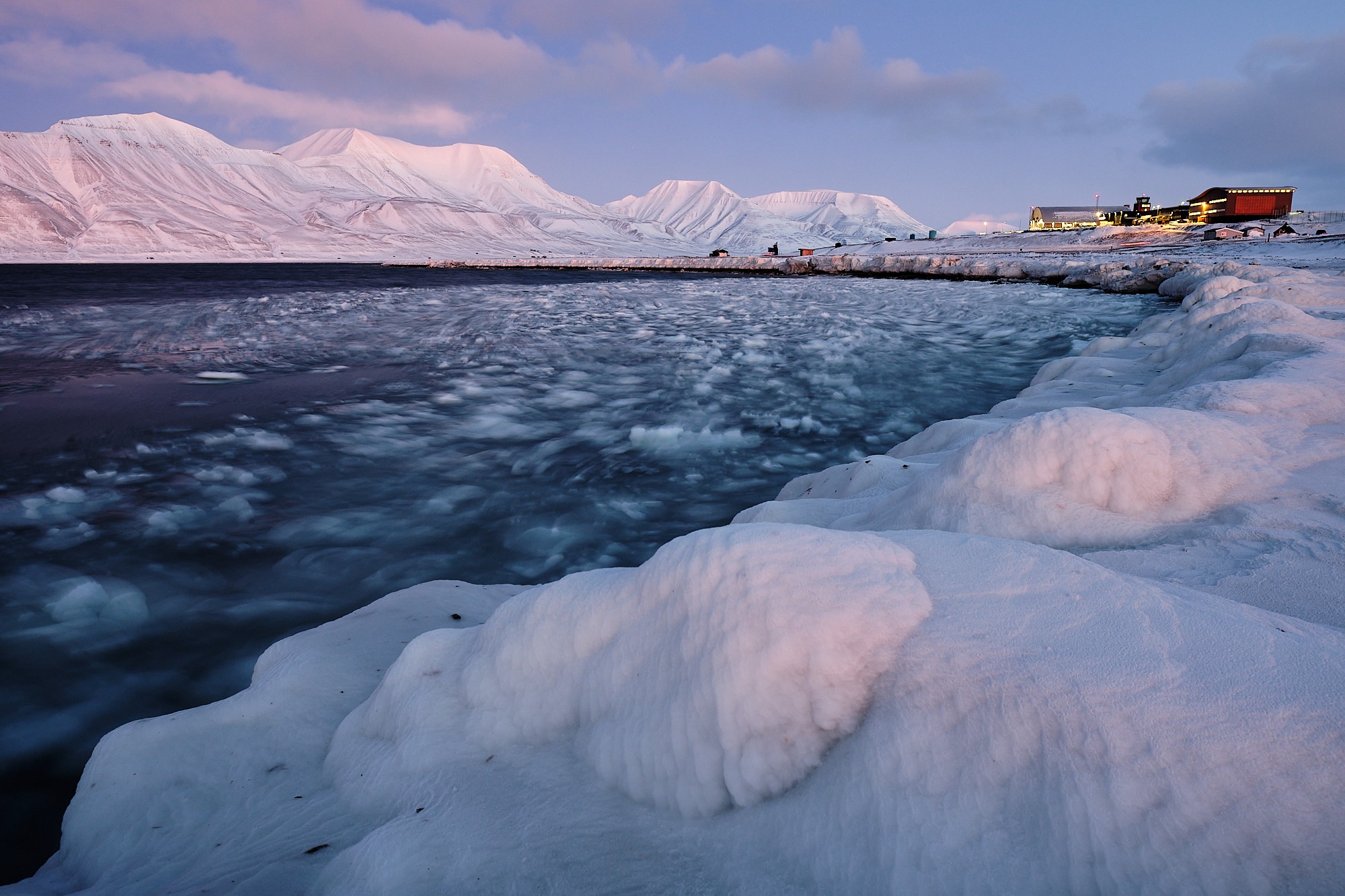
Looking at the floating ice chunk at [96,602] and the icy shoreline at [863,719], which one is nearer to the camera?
the icy shoreline at [863,719]

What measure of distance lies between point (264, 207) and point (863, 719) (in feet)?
408

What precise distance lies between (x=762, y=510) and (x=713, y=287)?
24502mm

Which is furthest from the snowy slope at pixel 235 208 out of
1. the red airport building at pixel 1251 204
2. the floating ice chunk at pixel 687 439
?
the floating ice chunk at pixel 687 439

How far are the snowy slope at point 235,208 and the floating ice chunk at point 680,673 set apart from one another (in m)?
86.3

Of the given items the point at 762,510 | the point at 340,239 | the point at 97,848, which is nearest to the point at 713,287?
the point at 762,510

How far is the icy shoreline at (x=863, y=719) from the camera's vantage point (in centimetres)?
92

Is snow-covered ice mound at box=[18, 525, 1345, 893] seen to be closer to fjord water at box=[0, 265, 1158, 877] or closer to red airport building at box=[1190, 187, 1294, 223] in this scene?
fjord water at box=[0, 265, 1158, 877]

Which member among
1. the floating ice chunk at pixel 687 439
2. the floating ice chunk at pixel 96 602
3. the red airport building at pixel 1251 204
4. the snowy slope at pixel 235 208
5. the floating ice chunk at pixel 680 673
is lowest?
the floating ice chunk at pixel 96 602

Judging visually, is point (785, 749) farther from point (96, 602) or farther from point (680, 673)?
point (96, 602)

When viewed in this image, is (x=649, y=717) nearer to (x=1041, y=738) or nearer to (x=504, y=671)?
(x=504, y=671)

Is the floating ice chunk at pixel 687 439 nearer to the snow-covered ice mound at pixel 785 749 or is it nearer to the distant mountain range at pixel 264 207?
the snow-covered ice mound at pixel 785 749

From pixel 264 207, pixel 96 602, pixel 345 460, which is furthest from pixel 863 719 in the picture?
pixel 264 207

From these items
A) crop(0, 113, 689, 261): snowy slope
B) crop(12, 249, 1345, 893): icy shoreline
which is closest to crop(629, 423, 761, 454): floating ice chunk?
crop(12, 249, 1345, 893): icy shoreline

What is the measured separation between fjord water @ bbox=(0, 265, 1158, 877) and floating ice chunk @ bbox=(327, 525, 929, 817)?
143cm
